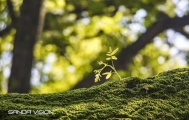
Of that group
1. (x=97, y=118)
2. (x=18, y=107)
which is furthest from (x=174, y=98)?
(x=18, y=107)

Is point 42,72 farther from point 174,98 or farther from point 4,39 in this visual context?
point 174,98

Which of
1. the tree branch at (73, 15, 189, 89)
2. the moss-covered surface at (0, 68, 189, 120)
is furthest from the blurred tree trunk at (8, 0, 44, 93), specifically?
the moss-covered surface at (0, 68, 189, 120)

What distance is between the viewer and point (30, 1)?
5.47 metres

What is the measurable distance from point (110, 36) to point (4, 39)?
8.69ft

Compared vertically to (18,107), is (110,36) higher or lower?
higher

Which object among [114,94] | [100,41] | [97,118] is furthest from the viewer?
[100,41]

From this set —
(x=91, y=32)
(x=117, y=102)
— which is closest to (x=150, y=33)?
(x=91, y=32)

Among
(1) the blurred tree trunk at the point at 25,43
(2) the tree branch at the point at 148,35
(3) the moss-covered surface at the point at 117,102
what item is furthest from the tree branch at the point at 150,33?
(3) the moss-covered surface at the point at 117,102

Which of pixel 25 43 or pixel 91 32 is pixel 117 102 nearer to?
pixel 25 43

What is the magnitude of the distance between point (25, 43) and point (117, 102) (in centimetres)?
397

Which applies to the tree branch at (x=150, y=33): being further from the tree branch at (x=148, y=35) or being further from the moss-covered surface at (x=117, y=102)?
the moss-covered surface at (x=117, y=102)

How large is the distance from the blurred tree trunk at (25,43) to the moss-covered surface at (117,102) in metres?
Result: 3.71

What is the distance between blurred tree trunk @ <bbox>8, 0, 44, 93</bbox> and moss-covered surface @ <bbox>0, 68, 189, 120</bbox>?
146 inches

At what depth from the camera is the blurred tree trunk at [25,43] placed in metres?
5.37
